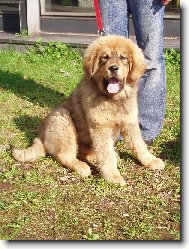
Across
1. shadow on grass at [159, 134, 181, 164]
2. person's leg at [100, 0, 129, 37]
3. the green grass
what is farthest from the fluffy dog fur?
person's leg at [100, 0, 129, 37]

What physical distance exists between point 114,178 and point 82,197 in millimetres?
361

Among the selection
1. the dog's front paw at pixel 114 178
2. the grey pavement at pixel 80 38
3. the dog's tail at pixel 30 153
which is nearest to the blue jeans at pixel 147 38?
the dog's front paw at pixel 114 178

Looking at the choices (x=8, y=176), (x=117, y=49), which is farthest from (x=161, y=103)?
(x=8, y=176)

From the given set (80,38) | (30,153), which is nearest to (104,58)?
(30,153)

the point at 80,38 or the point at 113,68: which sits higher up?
the point at 80,38

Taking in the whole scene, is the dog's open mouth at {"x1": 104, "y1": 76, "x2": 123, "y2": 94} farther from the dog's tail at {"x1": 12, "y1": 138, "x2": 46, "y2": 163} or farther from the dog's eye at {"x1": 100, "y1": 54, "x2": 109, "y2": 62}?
the dog's tail at {"x1": 12, "y1": 138, "x2": 46, "y2": 163}

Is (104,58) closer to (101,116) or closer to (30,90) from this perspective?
(101,116)

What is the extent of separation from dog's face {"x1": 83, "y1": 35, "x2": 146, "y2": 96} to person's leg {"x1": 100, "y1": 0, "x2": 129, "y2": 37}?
438 millimetres

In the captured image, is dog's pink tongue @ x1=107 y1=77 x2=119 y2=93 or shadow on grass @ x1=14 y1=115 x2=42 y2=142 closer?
dog's pink tongue @ x1=107 y1=77 x2=119 y2=93

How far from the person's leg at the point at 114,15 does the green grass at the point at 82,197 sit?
4.02 ft

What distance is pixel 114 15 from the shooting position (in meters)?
4.73

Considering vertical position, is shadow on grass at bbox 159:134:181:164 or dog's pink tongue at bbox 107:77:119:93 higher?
dog's pink tongue at bbox 107:77:119:93

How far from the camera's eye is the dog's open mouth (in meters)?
4.21

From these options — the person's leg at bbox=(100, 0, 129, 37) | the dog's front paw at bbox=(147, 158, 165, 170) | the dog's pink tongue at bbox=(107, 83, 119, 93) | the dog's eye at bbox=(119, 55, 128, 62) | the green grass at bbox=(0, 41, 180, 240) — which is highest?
the person's leg at bbox=(100, 0, 129, 37)
